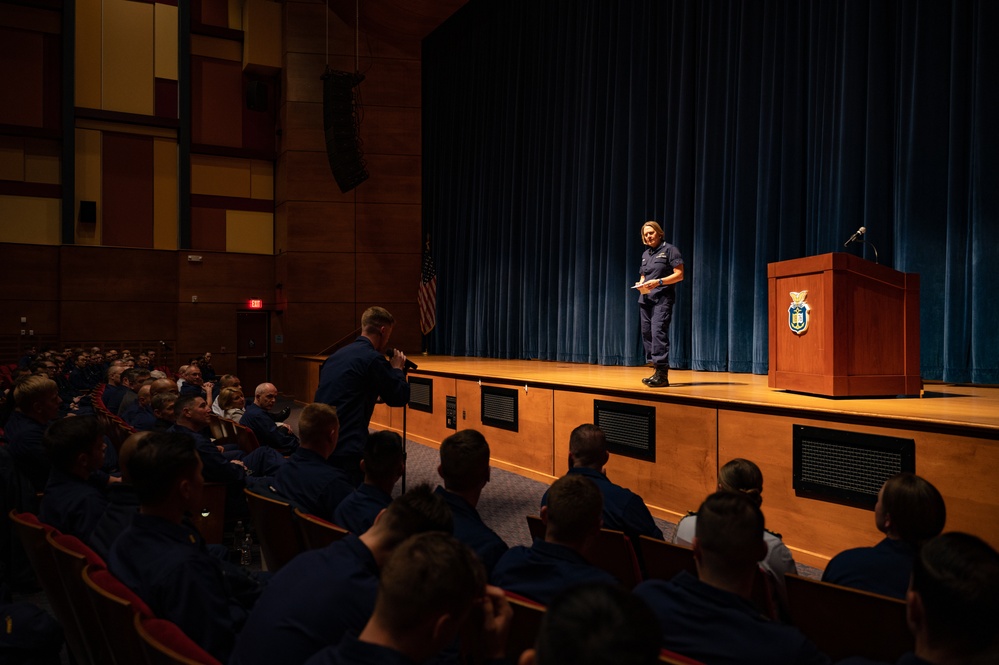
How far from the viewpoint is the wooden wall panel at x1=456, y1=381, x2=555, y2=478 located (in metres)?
6.72

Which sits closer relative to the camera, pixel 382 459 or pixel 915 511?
pixel 915 511

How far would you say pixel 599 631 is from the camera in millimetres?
981

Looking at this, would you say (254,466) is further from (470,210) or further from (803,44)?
Answer: (470,210)

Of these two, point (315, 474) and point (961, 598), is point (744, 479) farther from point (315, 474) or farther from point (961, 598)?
point (315, 474)

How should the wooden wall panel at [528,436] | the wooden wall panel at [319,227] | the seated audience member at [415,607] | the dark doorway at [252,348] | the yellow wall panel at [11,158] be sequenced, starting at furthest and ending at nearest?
the dark doorway at [252,348] < the wooden wall panel at [319,227] < the yellow wall panel at [11,158] < the wooden wall panel at [528,436] < the seated audience member at [415,607]

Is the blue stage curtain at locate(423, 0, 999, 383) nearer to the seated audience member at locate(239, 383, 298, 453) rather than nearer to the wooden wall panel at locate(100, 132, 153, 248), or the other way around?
the seated audience member at locate(239, 383, 298, 453)

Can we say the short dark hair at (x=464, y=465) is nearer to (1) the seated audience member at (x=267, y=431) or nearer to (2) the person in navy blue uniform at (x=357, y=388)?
(2) the person in navy blue uniform at (x=357, y=388)

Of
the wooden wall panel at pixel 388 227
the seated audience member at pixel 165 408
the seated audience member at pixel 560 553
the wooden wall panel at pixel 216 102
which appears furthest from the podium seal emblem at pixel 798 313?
the wooden wall panel at pixel 216 102

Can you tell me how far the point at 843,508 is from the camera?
4.14m

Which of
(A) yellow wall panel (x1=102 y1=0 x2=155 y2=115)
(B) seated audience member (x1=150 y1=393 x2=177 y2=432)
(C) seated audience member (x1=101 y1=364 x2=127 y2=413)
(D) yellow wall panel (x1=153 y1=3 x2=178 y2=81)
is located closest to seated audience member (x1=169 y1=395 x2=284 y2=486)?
(B) seated audience member (x1=150 y1=393 x2=177 y2=432)

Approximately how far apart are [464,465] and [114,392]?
6199mm

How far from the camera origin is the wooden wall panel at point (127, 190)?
14984mm

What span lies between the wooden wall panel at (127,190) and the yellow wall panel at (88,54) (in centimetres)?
74

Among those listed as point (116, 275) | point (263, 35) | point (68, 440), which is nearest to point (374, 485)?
point (68, 440)
